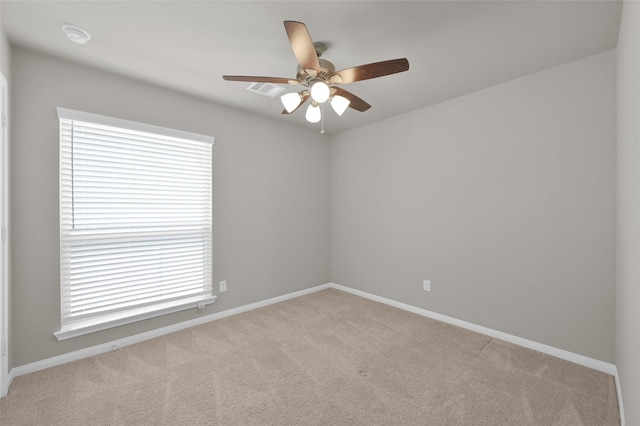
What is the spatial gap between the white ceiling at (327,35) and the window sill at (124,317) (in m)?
2.28

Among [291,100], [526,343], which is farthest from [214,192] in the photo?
[526,343]

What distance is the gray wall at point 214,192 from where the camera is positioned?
2.29 m

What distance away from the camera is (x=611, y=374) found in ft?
7.49

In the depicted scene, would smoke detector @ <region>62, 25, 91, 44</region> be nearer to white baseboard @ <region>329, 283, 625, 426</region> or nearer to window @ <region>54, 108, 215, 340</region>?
window @ <region>54, 108, 215, 340</region>

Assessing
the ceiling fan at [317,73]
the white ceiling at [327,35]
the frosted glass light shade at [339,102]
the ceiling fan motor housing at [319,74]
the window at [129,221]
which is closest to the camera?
the ceiling fan at [317,73]

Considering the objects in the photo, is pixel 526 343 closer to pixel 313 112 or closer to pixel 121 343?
pixel 313 112

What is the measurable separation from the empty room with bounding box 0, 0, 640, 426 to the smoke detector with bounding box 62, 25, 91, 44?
1cm

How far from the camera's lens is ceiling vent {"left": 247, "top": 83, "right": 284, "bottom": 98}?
9.55ft

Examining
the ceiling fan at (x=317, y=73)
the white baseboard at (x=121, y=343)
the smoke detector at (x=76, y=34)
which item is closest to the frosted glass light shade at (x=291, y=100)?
the ceiling fan at (x=317, y=73)

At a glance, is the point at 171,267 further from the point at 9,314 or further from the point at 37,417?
the point at 37,417

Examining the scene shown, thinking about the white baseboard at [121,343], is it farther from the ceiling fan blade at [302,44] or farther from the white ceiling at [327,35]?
the ceiling fan blade at [302,44]

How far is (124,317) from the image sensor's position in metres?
2.72

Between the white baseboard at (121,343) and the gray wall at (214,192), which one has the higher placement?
the gray wall at (214,192)

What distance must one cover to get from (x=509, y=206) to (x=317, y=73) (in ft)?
7.42
